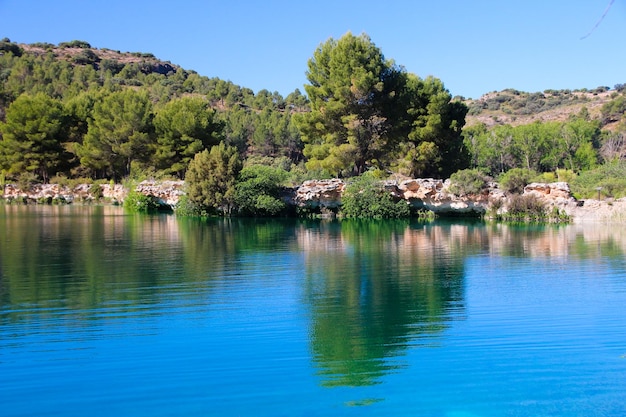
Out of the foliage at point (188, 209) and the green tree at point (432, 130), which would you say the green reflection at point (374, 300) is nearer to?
the foliage at point (188, 209)

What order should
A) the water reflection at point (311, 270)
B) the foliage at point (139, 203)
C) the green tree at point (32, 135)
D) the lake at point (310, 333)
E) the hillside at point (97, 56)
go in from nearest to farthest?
the lake at point (310, 333) < the water reflection at point (311, 270) < the foliage at point (139, 203) < the green tree at point (32, 135) < the hillside at point (97, 56)

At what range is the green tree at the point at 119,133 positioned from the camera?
4462cm

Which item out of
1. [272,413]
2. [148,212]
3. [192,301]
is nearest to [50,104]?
[148,212]

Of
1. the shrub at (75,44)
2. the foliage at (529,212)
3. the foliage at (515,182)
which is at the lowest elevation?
the foliage at (529,212)

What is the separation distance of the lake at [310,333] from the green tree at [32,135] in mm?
30943

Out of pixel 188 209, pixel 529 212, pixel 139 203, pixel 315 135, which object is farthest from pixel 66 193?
pixel 529 212

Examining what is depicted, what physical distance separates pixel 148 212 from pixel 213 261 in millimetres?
23520

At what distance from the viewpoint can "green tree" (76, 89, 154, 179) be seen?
146ft

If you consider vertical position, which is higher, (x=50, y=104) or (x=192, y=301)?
(x=50, y=104)

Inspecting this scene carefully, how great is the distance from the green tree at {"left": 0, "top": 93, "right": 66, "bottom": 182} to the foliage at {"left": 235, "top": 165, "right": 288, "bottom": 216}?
65.1 feet

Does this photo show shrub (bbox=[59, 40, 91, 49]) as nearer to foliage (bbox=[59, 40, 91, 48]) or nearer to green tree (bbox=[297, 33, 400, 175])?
foliage (bbox=[59, 40, 91, 48])

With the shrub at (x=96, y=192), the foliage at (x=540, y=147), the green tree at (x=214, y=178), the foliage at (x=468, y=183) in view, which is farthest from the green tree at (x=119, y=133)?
the foliage at (x=540, y=147)

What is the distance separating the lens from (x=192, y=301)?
35.7ft

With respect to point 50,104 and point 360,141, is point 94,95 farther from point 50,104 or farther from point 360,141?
point 360,141
